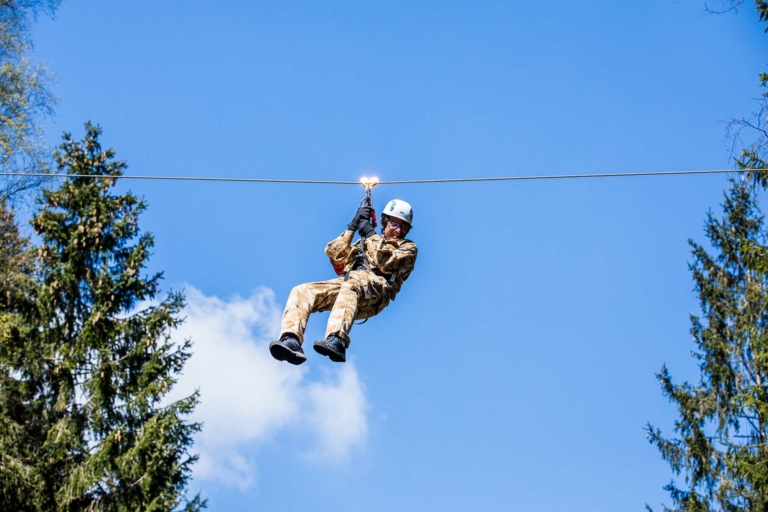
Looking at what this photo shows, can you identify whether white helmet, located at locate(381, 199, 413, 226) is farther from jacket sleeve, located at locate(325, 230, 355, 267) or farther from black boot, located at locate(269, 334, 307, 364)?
black boot, located at locate(269, 334, 307, 364)

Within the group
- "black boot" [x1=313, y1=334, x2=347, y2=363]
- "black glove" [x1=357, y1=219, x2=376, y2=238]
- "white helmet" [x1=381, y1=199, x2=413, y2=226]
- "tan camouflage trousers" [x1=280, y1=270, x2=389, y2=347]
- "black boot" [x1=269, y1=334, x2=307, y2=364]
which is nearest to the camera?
"black boot" [x1=269, y1=334, x2=307, y2=364]

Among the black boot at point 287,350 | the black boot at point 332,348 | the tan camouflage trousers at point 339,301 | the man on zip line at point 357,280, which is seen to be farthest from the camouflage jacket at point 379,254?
the black boot at point 287,350

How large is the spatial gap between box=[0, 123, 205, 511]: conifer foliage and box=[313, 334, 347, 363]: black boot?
605 centimetres

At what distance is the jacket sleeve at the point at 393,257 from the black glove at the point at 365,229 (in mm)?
107

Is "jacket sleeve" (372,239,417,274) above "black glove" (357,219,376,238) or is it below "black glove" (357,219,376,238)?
below

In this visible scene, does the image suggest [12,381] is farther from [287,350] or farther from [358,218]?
[287,350]

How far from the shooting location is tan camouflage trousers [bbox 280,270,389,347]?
27.3ft

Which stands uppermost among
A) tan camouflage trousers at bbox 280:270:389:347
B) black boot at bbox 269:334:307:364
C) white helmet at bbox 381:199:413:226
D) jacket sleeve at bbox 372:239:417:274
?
white helmet at bbox 381:199:413:226

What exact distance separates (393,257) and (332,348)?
120cm

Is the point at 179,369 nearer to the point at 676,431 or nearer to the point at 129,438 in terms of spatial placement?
the point at 129,438

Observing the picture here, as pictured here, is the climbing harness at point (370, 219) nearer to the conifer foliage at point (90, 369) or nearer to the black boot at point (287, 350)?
the black boot at point (287, 350)

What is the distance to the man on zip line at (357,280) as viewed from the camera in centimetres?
832

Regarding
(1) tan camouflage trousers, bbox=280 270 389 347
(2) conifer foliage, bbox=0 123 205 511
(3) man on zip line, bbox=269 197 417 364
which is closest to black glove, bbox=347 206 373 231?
(3) man on zip line, bbox=269 197 417 364

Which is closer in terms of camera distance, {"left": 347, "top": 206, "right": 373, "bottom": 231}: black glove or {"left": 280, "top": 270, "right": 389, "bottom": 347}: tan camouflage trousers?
{"left": 280, "top": 270, "right": 389, "bottom": 347}: tan camouflage trousers
